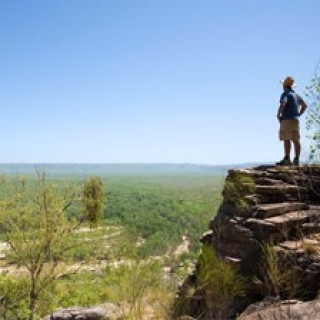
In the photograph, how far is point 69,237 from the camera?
646 inches

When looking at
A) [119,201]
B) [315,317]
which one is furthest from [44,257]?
[119,201]

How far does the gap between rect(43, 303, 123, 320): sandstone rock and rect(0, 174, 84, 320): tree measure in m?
4.52

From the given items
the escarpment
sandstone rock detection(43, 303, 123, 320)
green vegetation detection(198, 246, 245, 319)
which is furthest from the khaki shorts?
sandstone rock detection(43, 303, 123, 320)

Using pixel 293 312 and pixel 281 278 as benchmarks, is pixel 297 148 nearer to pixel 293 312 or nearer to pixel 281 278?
pixel 281 278

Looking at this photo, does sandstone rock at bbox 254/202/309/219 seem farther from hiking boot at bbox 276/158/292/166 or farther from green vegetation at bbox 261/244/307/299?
hiking boot at bbox 276/158/292/166

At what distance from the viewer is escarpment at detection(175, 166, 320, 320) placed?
26.2 feet

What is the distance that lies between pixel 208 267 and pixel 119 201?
336ft

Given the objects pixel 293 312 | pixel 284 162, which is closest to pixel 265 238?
pixel 293 312

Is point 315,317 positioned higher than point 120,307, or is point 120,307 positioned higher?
point 315,317

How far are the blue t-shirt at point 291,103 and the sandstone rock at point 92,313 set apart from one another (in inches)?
257

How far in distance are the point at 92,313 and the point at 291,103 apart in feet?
23.7

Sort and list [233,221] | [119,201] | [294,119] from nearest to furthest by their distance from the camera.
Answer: [233,221]
[294,119]
[119,201]

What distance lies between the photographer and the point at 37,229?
15.6 metres

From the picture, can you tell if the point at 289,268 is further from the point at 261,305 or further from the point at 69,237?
the point at 69,237
